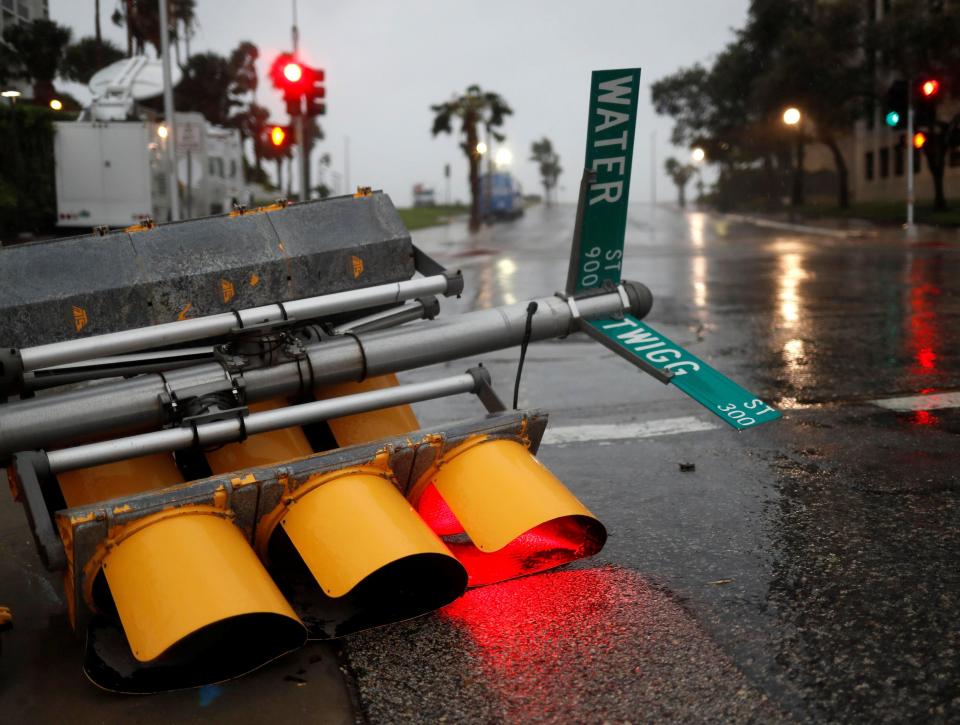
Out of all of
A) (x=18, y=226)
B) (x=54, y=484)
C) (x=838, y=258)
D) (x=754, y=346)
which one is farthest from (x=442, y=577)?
(x=18, y=226)

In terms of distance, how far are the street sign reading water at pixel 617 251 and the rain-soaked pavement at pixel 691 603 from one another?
2.12 feet

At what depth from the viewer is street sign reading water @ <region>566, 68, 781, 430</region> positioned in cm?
423

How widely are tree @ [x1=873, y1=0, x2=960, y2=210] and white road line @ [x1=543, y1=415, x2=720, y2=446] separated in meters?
32.1

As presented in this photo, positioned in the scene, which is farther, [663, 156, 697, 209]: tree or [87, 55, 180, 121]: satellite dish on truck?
[663, 156, 697, 209]: tree

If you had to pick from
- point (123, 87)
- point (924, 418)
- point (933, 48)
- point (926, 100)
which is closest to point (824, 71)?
point (933, 48)

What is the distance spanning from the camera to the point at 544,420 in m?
4.14

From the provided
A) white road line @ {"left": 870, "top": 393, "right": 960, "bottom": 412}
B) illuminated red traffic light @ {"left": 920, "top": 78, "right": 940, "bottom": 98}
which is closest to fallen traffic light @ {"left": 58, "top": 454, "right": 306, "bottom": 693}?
white road line @ {"left": 870, "top": 393, "right": 960, "bottom": 412}

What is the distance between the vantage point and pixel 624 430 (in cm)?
670

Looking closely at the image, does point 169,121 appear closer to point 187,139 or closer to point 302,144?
point 187,139

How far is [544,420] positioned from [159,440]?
1434mm

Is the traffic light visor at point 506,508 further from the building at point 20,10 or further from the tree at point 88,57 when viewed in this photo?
the tree at point 88,57

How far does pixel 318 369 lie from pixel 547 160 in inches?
7357

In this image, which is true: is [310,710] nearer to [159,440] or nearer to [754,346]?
[159,440]

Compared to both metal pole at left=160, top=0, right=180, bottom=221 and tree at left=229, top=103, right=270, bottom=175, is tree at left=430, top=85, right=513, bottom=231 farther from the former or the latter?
metal pole at left=160, top=0, right=180, bottom=221
